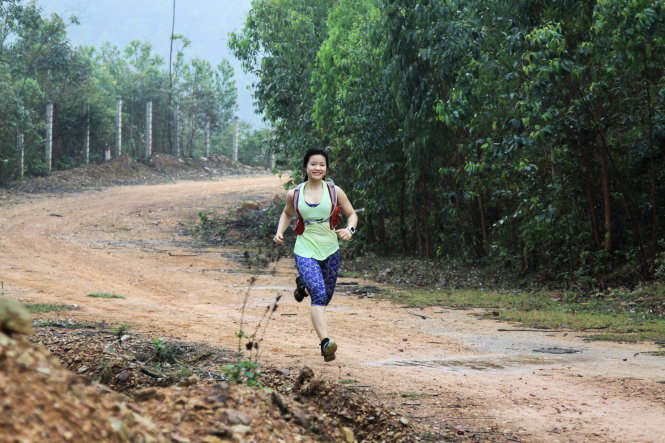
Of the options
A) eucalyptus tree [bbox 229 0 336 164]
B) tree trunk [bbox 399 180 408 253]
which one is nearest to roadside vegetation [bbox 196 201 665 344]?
tree trunk [bbox 399 180 408 253]

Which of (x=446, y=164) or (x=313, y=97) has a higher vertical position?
(x=313, y=97)

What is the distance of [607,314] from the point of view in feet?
36.7

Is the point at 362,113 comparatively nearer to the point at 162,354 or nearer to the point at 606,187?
the point at 606,187

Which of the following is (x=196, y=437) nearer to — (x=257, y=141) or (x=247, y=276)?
(x=247, y=276)

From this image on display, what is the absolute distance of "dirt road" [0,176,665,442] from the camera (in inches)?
215

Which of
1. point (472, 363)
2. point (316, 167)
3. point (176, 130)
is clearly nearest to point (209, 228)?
point (472, 363)

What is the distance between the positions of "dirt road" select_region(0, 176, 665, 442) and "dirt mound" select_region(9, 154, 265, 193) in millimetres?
14485

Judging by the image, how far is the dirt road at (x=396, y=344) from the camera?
5.47 m

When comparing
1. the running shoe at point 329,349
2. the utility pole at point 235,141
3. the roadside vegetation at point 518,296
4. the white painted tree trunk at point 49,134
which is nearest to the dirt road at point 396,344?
the running shoe at point 329,349

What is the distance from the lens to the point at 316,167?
6.96m

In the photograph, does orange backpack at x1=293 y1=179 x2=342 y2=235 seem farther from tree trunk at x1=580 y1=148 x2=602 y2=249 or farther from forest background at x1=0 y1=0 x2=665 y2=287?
tree trunk at x1=580 y1=148 x2=602 y2=249

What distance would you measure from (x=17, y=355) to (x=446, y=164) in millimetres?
14644

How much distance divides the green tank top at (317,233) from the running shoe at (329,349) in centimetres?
81

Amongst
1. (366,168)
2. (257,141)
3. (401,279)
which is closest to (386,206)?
(366,168)
